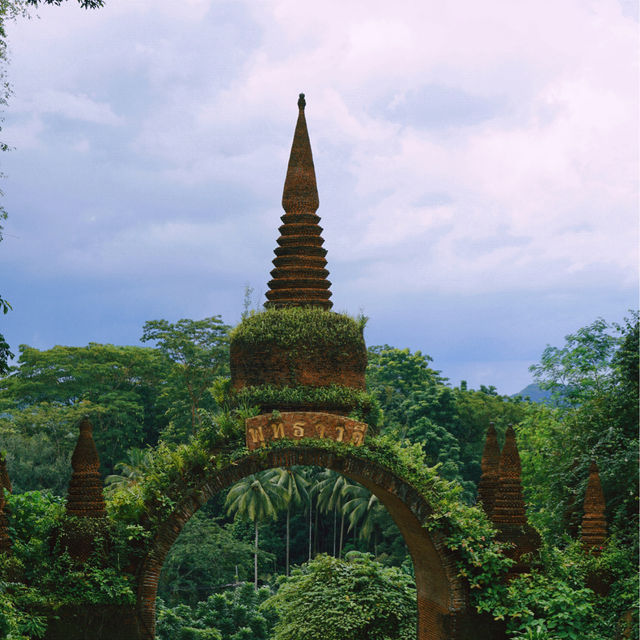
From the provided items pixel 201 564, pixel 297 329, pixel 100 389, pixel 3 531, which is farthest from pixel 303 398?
pixel 100 389

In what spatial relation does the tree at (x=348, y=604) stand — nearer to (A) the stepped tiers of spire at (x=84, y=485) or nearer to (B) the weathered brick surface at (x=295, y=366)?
(B) the weathered brick surface at (x=295, y=366)

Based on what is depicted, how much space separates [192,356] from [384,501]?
19947 millimetres

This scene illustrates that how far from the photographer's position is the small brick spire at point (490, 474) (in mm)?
13609

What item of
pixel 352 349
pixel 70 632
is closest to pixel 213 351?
pixel 352 349

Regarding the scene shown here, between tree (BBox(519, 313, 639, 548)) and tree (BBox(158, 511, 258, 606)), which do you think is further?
tree (BBox(158, 511, 258, 606))

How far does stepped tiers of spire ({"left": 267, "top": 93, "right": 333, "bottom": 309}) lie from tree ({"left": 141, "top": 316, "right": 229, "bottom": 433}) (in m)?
17.4

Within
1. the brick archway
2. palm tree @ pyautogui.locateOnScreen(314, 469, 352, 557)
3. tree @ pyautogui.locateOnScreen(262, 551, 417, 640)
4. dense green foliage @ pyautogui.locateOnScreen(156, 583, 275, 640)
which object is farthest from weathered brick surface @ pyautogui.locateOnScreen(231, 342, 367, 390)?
palm tree @ pyautogui.locateOnScreen(314, 469, 352, 557)

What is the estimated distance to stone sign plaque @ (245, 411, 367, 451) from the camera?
1235 centimetres

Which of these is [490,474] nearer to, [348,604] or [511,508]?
[511,508]

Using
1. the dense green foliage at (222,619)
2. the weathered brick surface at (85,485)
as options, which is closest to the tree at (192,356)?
the dense green foliage at (222,619)

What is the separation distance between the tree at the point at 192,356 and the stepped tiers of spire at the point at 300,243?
17411mm

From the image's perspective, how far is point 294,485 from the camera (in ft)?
99.0

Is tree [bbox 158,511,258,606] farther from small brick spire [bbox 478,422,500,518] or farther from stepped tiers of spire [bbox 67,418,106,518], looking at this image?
stepped tiers of spire [bbox 67,418,106,518]

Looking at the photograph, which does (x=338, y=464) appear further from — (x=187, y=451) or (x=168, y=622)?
(x=168, y=622)
